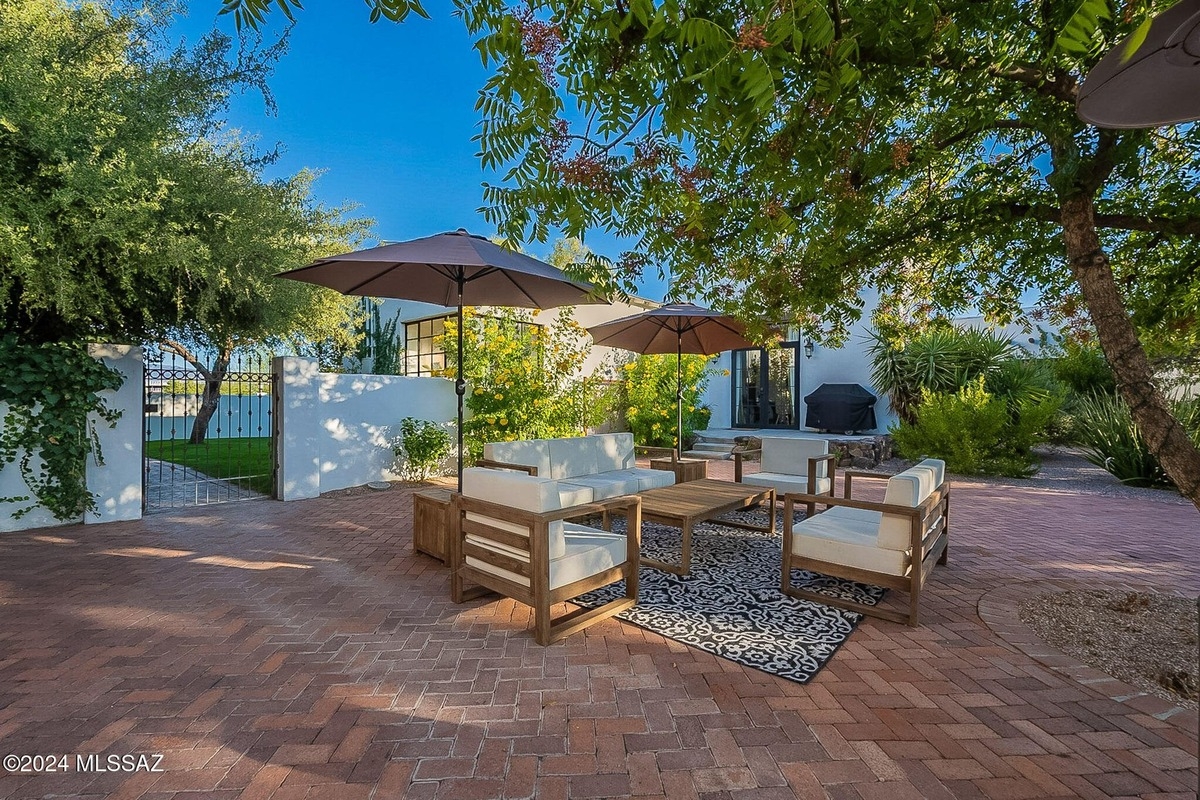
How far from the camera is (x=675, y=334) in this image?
26.3 ft

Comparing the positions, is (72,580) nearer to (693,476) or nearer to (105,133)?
(105,133)

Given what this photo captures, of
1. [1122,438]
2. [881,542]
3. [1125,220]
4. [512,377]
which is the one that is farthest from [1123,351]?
[1122,438]

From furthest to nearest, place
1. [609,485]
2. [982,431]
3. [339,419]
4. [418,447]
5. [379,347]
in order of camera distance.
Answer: [379,347] → [982,431] → [418,447] → [339,419] → [609,485]

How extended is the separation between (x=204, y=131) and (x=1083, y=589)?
363 inches

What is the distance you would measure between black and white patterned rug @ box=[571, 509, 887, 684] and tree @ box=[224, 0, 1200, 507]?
6.94ft

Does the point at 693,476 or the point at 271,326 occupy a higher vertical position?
the point at 271,326

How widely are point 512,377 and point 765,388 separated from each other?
328 inches

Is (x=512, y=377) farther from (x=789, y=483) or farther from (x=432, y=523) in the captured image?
(x=789, y=483)

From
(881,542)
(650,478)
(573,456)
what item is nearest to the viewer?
(881,542)

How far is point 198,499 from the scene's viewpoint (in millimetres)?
7219

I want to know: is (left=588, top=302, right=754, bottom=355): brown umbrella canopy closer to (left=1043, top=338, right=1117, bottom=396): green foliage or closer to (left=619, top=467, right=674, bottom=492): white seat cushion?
(left=619, top=467, right=674, bottom=492): white seat cushion

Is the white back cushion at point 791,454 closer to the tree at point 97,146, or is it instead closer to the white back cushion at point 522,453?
Result: the white back cushion at point 522,453

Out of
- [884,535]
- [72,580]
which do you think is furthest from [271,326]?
[884,535]

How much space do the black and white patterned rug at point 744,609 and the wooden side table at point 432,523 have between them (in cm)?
138
